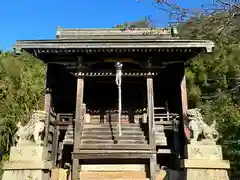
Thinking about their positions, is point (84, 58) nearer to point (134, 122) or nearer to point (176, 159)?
point (134, 122)

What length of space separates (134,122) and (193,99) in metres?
13.6

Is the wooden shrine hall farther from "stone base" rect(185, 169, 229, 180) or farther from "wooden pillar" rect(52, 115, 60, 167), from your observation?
"stone base" rect(185, 169, 229, 180)

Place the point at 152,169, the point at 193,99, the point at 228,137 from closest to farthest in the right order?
the point at 152,169 → the point at 228,137 → the point at 193,99

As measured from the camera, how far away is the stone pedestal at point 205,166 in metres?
9.27

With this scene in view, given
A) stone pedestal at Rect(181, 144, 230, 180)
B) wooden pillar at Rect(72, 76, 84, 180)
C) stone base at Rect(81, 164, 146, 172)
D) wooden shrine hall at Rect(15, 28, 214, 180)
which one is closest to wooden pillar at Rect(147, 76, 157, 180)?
wooden shrine hall at Rect(15, 28, 214, 180)

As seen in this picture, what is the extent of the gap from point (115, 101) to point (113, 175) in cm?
383

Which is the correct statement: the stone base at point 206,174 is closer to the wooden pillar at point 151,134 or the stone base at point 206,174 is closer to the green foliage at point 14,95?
the wooden pillar at point 151,134

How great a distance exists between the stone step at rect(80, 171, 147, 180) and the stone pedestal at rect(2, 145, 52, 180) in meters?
1.51

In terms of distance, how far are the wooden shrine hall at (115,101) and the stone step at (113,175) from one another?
0.12 ft

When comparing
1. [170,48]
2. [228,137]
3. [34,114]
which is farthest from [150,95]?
[228,137]

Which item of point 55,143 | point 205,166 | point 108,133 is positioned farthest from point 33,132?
point 205,166

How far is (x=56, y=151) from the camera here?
39.3 feet

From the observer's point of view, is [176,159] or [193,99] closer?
[176,159]

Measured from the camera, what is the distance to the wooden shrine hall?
10.6 meters
